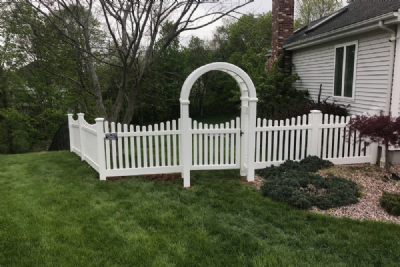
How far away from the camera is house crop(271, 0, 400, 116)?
6.54m

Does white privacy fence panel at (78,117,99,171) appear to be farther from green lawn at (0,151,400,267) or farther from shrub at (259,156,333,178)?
shrub at (259,156,333,178)

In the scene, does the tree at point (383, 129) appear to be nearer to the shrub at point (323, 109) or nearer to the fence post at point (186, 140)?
the shrub at point (323, 109)

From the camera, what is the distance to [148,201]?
185 inches

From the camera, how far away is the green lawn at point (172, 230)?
3.12 meters

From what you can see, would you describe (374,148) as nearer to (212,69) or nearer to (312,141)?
(312,141)

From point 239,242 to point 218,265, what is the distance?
0.51 metres

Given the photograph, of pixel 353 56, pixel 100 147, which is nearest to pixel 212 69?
pixel 100 147

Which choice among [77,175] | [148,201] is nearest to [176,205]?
[148,201]

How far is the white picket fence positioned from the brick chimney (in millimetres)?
5902

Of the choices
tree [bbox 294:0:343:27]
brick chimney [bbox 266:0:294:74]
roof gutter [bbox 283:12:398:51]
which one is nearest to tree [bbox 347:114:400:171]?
roof gutter [bbox 283:12:398:51]

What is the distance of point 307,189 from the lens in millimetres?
4895

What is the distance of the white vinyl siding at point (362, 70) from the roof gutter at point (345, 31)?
10.1 inches

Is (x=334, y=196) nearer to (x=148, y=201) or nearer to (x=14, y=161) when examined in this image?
(x=148, y=201)

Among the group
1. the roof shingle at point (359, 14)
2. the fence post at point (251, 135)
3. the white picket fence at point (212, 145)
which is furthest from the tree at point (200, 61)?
the fence post at point (251, 135)
